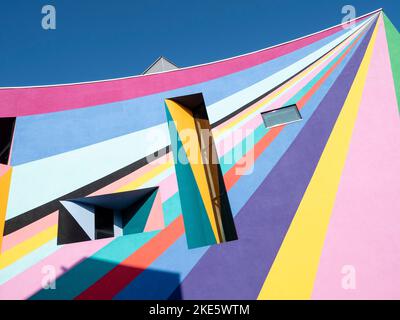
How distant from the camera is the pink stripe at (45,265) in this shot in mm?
5852

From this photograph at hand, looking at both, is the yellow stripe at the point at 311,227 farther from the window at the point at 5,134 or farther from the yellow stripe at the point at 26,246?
the window at the point at 5,134

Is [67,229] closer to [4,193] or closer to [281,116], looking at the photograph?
[4,193]

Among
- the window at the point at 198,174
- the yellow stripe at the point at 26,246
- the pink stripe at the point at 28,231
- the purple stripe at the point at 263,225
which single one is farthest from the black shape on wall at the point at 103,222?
the purple stripe at the point at 263,225

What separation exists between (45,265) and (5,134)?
4.74 m

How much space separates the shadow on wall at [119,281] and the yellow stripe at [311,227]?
1.83 metres

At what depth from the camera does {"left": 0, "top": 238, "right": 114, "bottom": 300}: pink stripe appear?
5.85m

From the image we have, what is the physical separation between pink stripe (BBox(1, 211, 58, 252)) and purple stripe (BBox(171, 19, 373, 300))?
3.35 meters

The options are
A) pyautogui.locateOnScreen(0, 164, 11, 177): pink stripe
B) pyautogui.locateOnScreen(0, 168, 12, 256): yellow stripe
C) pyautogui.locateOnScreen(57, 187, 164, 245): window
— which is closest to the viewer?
pyautogui.locateOnScreen(0, 168, 12, 256): yellow stripe

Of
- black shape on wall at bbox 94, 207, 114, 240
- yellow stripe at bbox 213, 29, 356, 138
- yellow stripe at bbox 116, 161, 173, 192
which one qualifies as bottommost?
black shape on wall at bbox 94, 207, 114, 240

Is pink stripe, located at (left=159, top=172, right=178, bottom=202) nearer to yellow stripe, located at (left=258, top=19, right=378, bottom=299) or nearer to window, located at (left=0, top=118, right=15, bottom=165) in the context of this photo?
yellow stripe, located at (left=258, top=19, right=378, bottom=299)

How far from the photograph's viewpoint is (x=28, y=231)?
6.57 m

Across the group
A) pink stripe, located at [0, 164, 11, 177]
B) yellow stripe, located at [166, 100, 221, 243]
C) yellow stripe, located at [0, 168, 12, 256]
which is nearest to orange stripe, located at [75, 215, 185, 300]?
yellow stripe, located at [166, 100, 221, 243]

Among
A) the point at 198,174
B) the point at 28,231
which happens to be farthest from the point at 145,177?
the point at 28,231
